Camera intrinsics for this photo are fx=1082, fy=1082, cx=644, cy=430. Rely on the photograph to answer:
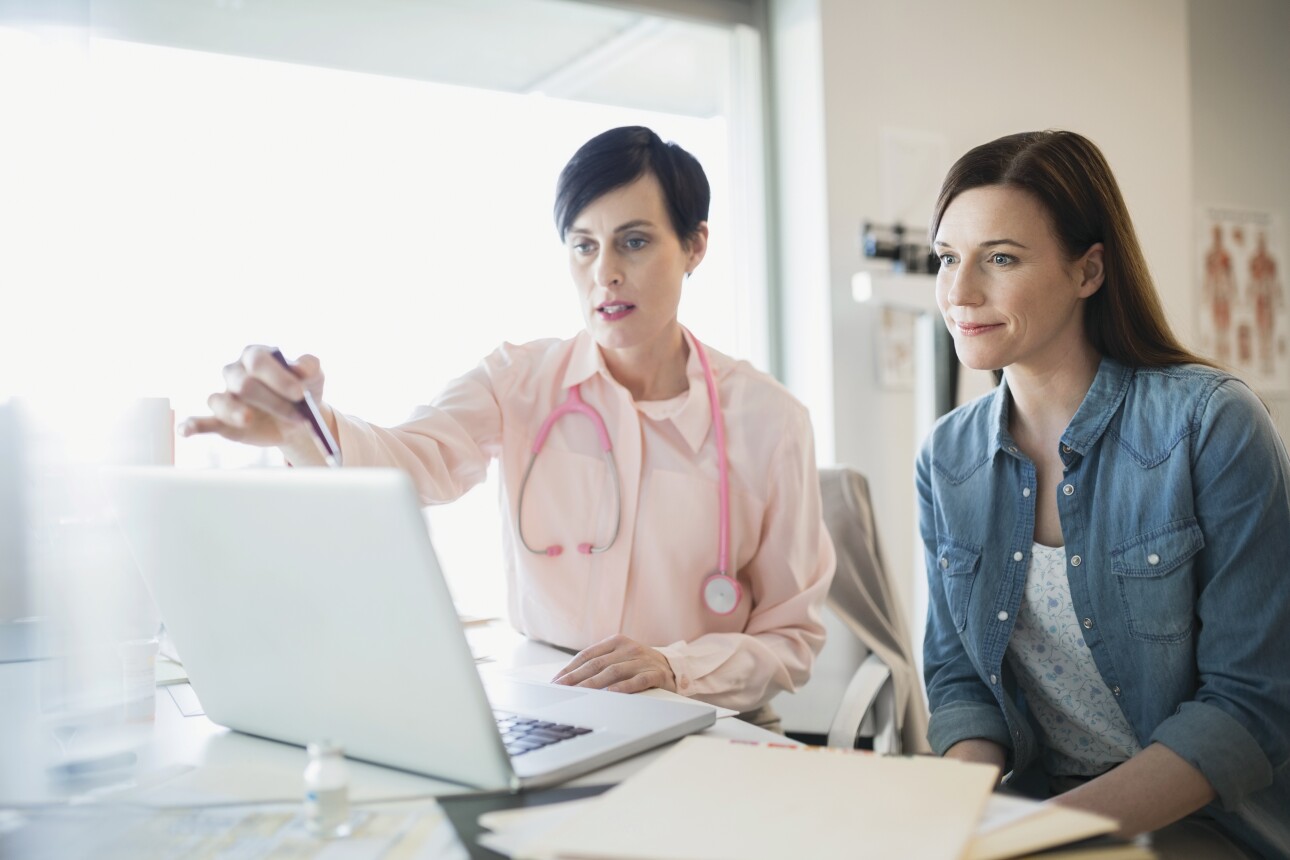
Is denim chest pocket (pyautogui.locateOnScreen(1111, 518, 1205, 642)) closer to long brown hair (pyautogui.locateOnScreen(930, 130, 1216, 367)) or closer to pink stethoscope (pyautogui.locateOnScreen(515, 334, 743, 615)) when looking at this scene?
long brown hair (pyautogui.locateOnScreen(930, 130, 1216, 367))

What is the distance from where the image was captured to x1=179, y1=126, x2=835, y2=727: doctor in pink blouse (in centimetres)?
154

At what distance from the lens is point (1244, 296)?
383 cm

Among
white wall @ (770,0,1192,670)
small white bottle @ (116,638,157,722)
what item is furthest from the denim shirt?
white wall @ (770,0,1192,670)

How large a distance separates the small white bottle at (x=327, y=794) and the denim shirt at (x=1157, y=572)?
31.2 inches

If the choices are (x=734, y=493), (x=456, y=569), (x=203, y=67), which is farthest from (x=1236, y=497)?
(x=203, y=67)

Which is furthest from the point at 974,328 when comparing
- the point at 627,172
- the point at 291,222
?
the point at 291,222

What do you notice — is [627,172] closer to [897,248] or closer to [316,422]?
[316,422]

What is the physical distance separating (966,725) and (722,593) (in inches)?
14.9

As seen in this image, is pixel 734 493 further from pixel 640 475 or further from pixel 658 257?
pixel 658 257

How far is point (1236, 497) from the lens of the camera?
43.6 inches

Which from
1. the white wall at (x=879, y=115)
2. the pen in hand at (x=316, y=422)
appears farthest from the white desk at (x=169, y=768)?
the white wall at (x=879, y=115)

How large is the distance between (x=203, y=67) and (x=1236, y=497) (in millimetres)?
2111

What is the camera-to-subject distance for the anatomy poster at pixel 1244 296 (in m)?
3.75

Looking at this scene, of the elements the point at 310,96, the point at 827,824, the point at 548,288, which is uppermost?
the point at 310,96
